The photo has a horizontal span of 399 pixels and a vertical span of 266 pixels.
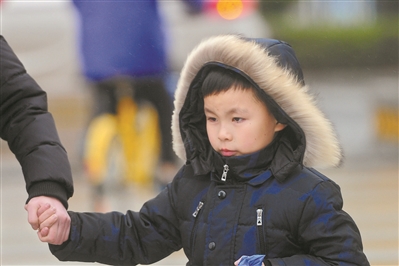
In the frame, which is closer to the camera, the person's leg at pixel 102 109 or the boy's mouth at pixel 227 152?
the boy's mouth at pixel 227 152

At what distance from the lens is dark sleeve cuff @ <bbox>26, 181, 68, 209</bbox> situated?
2.36 m

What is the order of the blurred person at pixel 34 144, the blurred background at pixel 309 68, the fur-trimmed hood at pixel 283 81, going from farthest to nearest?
1. the blurred background at pixel 309 68
2. the blurred person at pixel 34 144
3. the fur-trimmed hood at pixel 283 81

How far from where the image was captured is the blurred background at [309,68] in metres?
6.38

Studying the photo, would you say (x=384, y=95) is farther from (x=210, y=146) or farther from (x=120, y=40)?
(x=210, y=146)

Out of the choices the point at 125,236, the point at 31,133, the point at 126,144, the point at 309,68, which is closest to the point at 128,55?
the point at 126,144

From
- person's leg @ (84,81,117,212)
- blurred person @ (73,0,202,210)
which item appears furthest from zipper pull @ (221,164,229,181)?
person's leg @ (84,81,117,212)

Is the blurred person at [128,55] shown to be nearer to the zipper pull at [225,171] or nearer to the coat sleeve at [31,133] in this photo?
the coat sleeve at [31,133]

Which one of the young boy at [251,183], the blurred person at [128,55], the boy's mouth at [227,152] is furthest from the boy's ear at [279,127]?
the blurred person at [128,55]

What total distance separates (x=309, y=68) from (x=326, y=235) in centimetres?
854

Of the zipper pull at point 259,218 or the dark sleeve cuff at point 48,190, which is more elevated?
the dark sleeve cuff at point 48,190

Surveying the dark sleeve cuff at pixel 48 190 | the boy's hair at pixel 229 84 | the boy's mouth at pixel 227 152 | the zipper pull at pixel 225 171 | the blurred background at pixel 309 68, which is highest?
the boy's hair at pixel 229 84

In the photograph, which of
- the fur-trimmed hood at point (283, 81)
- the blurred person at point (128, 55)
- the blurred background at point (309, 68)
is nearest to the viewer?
the fur-trimmed hood at point (283, 81)

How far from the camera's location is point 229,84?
2.26 m

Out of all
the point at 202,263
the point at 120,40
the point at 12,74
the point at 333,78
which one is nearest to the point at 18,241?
the point at 120,40
